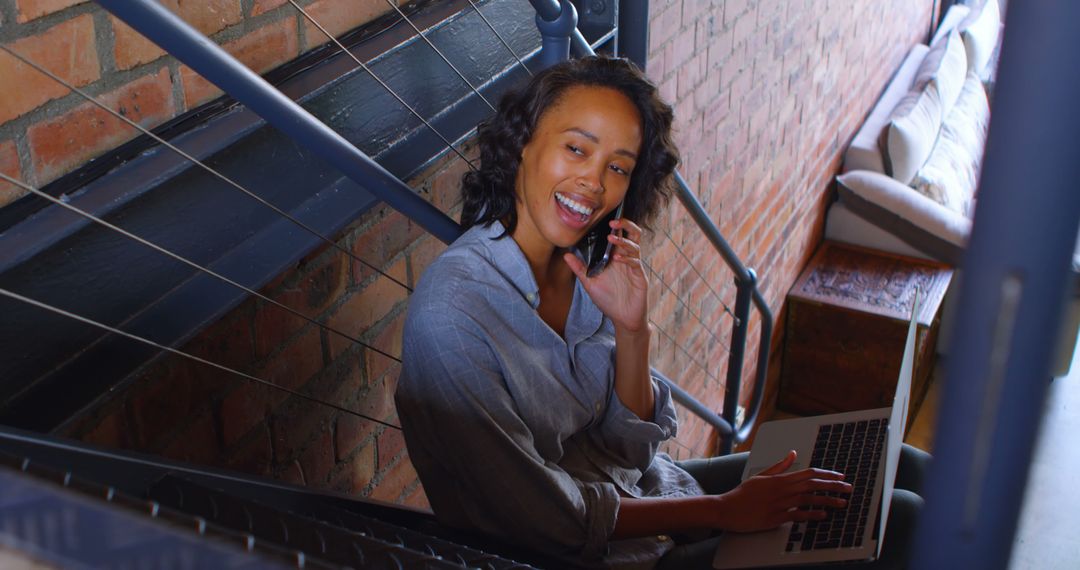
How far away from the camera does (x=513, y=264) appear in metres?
1.51

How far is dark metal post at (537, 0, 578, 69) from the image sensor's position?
64.6 inches

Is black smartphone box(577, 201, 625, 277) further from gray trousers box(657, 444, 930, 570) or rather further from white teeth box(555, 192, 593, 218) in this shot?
gray trousers box(657, 444, 930, 570)

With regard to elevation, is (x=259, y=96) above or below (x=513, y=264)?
above

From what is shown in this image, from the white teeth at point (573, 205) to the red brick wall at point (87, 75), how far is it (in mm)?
473

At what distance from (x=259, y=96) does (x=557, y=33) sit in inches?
26.9

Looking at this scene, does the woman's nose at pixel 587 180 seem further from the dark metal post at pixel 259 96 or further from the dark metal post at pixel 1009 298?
the dark metal post at pixel 1009 298

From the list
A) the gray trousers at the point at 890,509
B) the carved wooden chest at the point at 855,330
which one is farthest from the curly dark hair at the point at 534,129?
the carved wooden chest at the point at 855,330

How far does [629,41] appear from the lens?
2.32 meters

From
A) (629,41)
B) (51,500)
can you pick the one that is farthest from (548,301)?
(51,500)

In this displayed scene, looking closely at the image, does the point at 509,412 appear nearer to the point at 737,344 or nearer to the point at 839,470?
the point at 839,470

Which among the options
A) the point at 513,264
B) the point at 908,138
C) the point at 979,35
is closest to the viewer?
the point at 513,264

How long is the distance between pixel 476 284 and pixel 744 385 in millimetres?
2675

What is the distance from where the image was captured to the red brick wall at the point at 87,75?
111 cm

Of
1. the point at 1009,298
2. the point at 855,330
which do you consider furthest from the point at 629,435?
the point at 855,330
